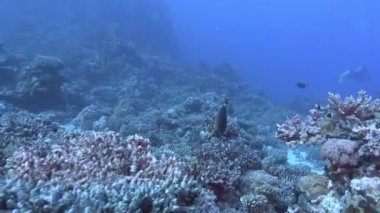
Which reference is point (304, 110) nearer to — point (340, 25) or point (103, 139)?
point (103, 139)

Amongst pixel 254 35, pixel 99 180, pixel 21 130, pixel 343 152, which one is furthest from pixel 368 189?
pixel 254 35

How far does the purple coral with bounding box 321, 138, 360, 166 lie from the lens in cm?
548

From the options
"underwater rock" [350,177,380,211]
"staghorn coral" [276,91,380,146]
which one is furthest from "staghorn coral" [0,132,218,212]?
"staghorn coral" [276,91,380,146]

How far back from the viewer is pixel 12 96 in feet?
53.0

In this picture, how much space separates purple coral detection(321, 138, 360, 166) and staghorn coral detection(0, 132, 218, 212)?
6.88 ft

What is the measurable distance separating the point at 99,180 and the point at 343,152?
11.2ft

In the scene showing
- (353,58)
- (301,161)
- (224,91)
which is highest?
(353,58)

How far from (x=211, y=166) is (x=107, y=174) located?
1957 mm

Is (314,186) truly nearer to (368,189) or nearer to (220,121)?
(368,189)

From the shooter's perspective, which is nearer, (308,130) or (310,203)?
(310,203)

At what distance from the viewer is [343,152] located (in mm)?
5512

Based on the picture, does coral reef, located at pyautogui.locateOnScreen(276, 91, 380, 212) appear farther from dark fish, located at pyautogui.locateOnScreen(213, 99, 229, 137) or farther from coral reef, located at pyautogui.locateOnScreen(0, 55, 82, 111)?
coral reef, located at pyautogui.locateOnScreen(0, 55, 82, 111)

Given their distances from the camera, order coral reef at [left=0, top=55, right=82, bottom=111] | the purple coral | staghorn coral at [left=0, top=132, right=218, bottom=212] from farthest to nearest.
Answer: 1. coral reef at [left=0, top=55, right=82, bottom=111]
2. the purple coral
3. staghorn coral at [left=0, top=132, right=218, bottom=212]

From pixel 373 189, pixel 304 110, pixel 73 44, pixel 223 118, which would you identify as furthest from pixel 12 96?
pixel 304 110
